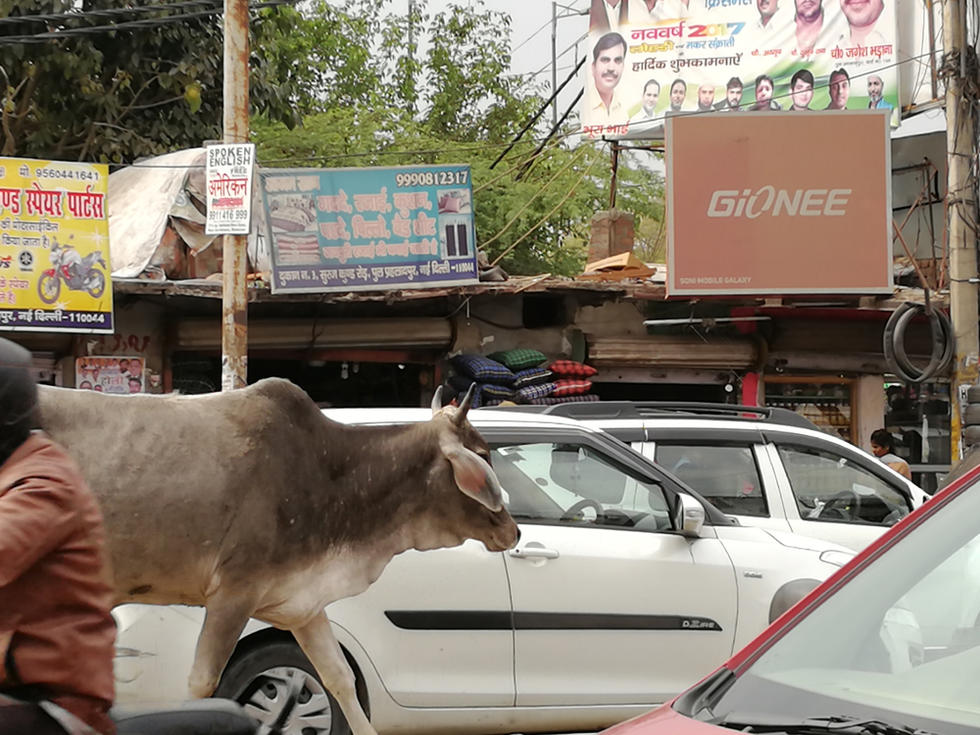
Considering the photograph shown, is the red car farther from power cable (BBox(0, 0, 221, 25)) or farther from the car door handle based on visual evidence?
power cable (BBox(0, 0, 221, 25))

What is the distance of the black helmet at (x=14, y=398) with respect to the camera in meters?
2.70

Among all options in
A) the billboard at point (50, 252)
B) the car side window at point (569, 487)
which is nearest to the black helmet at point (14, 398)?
the car side window at point (569, 487)

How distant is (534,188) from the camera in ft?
76.7

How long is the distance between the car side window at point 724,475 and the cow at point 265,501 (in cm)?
292

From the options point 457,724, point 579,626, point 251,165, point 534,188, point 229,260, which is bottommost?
point 457,724

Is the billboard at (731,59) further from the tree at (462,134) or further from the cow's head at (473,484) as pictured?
the cow's head at (473,484)

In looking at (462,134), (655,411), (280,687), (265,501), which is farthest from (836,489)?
(462,134)

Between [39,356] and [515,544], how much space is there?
9.23 metres

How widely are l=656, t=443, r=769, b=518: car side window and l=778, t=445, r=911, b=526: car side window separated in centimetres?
24

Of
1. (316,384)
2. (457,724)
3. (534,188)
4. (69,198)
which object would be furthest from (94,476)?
(534,188)

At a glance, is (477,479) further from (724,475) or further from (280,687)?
(724,475)

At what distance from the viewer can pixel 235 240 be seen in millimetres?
10711

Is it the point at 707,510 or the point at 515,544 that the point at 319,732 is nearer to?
the point at 515,544

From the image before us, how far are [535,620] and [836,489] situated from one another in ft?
11.1
